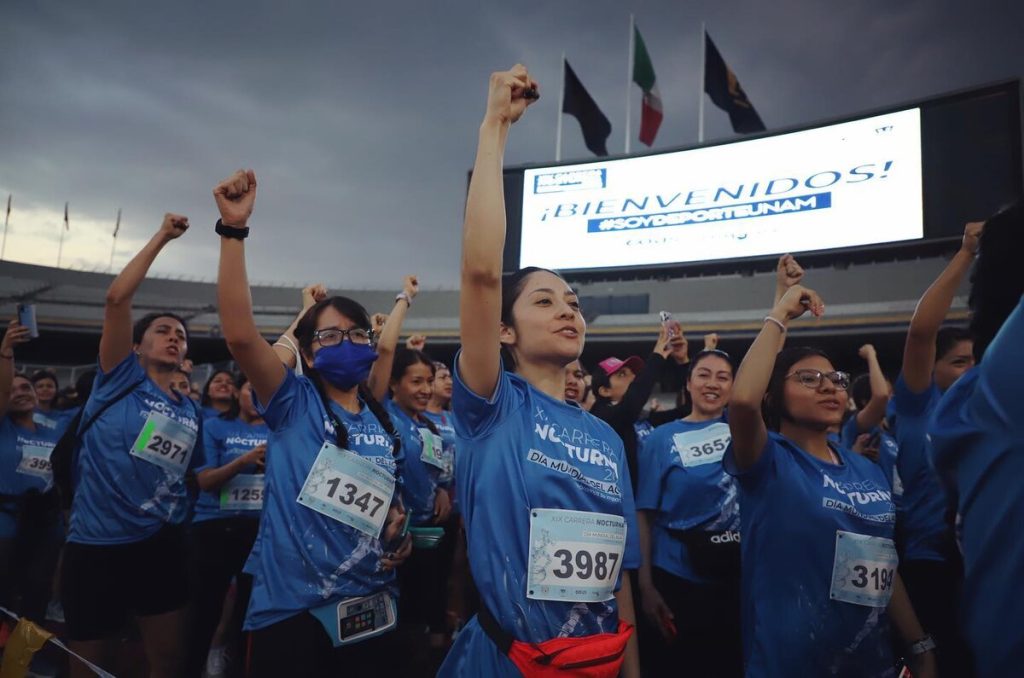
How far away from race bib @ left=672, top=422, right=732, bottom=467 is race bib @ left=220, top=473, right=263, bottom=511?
301cm

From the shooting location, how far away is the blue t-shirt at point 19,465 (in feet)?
17.4

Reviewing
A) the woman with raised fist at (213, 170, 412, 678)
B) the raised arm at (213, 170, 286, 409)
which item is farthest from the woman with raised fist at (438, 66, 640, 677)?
the raised arm at (213, 170, 286, 409)

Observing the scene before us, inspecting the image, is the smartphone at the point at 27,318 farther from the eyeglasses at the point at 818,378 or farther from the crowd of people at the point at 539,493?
the eyeglasses at the point at 818,378

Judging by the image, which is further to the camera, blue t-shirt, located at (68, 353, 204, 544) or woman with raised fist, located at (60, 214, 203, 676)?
blue t-shirt, located at (68, 353, 204, 544)

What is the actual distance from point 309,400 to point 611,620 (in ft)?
4.94

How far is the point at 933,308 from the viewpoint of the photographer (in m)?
2.70

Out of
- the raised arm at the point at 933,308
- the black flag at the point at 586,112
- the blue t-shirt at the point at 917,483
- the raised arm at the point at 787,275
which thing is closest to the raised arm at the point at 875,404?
the blue t-shirt at the point at 917,483

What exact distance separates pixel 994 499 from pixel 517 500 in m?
1.11

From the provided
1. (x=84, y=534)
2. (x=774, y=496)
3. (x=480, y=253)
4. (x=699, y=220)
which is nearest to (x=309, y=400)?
(x=480, y=253)

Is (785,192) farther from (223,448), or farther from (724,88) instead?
(223,448)

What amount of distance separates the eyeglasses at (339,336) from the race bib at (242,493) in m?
2.29

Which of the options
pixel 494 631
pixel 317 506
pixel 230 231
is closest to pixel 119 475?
pixel 317 506

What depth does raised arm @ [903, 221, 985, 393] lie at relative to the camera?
268 cm

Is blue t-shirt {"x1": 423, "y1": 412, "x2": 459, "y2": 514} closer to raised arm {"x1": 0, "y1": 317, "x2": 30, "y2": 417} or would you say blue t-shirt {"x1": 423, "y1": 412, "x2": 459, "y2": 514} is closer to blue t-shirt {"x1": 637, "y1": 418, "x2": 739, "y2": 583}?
blue t-shirt {"x1": 637, "y1": 418, "x2": 739, "y2": 583}
